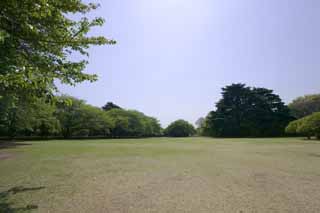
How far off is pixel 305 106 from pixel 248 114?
1607cm

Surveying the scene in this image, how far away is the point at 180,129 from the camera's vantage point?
2729 inches

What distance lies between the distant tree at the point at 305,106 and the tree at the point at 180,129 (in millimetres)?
31783

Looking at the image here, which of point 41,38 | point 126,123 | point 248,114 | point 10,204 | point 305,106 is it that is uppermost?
point 305,106

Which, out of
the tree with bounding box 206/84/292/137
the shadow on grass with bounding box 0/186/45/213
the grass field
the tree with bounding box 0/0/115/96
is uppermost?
the tree with bounding box 206/84/292/137

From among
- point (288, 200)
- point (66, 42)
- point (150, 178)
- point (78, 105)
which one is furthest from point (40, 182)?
point (78, 105)

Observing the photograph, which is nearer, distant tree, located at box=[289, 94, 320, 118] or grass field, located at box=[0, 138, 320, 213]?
grass field, located at box=[0, 138, 320, 213]

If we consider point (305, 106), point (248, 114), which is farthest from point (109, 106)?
point (305, 106)

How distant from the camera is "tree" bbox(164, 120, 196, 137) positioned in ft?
228

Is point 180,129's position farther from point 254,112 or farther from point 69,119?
point 69,119

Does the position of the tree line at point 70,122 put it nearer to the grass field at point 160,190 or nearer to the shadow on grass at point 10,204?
the grass field at point 160,190

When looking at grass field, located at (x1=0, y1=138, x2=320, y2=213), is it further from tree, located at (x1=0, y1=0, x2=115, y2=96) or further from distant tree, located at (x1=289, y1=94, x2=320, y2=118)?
distant tree, located at (x1=289, y1=94, x2=320, y2=118)

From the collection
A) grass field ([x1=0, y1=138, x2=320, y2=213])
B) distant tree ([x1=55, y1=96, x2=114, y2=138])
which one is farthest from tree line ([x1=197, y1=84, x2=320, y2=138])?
grass field ([x1=0, y1=138, x2=320, y2=213])

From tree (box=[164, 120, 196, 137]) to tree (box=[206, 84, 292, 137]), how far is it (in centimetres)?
1428

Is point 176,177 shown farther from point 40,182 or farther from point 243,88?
point 243,88
